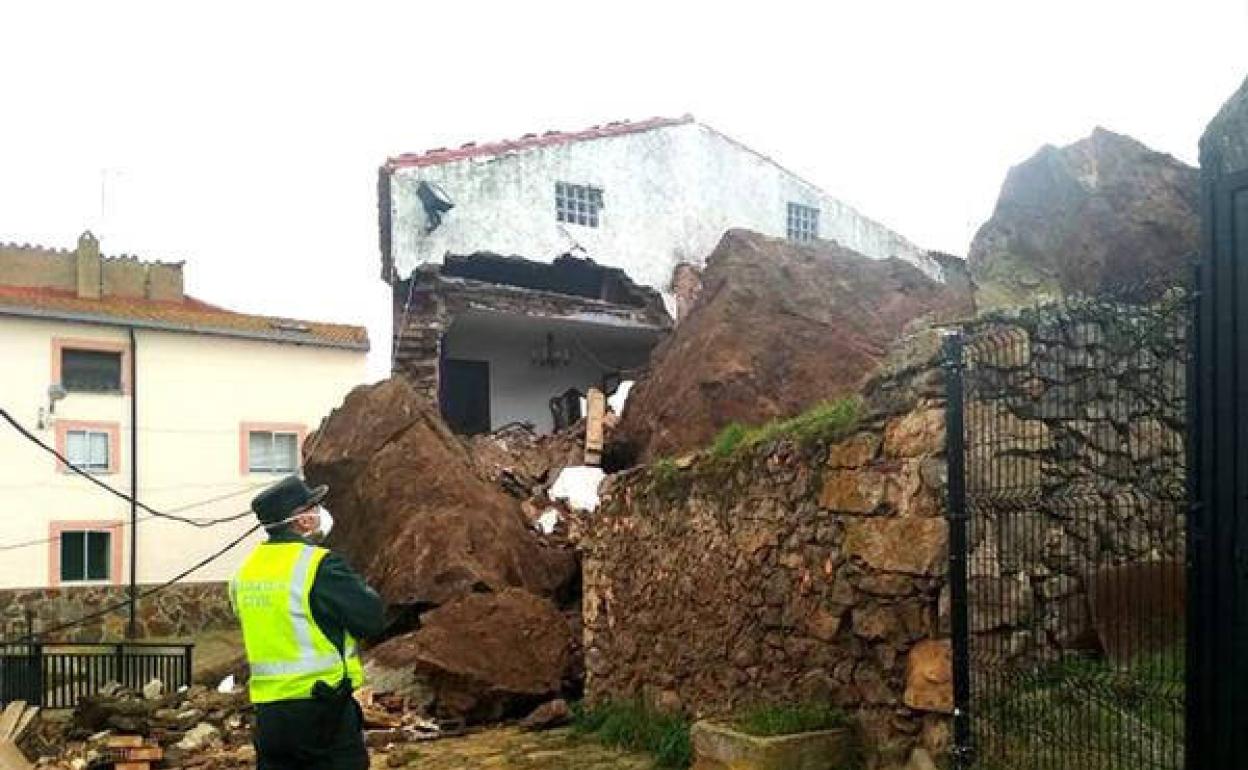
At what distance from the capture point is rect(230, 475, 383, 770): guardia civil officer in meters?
4.39

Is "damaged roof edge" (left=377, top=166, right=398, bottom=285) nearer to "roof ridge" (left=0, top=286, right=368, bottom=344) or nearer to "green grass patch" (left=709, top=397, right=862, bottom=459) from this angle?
"roof ridge" (left=0, top=286, right=368, bottom=344)

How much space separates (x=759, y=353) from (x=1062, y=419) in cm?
616

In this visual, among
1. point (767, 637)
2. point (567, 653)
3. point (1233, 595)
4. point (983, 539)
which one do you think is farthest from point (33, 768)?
point (1233, 595)

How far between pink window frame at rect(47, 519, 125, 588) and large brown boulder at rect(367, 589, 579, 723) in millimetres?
13208

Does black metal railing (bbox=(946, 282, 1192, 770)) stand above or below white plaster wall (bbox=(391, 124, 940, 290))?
below

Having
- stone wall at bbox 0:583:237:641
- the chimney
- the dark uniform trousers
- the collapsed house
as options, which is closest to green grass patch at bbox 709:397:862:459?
the dark uniform trousers

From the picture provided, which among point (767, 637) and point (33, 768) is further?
point (33, 768)

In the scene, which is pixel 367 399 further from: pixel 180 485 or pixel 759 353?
pixel 180 485

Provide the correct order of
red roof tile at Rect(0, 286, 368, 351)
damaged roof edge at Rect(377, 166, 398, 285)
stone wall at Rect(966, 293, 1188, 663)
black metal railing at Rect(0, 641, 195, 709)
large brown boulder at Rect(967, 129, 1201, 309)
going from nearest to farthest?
stone wall at Rect(966, 293, 1188, 663)
large brown boulder at Rect(967, 129, 1201, 309)
black metal railing at Rect(0, 641, 195, 709)
damaged roof edge at Rect(377, 166, 398, 285)
red roof tile at Rect(0, 286, 368, 351)

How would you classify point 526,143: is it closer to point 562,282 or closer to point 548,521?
point 562,282

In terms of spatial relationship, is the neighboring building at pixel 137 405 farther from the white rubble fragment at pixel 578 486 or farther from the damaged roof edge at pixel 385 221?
the white rubble fragment at pixel 578 486

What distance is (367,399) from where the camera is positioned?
14195mm

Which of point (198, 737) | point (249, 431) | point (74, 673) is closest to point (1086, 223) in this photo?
point (198, 737)

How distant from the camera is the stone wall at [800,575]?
5.48 metres
